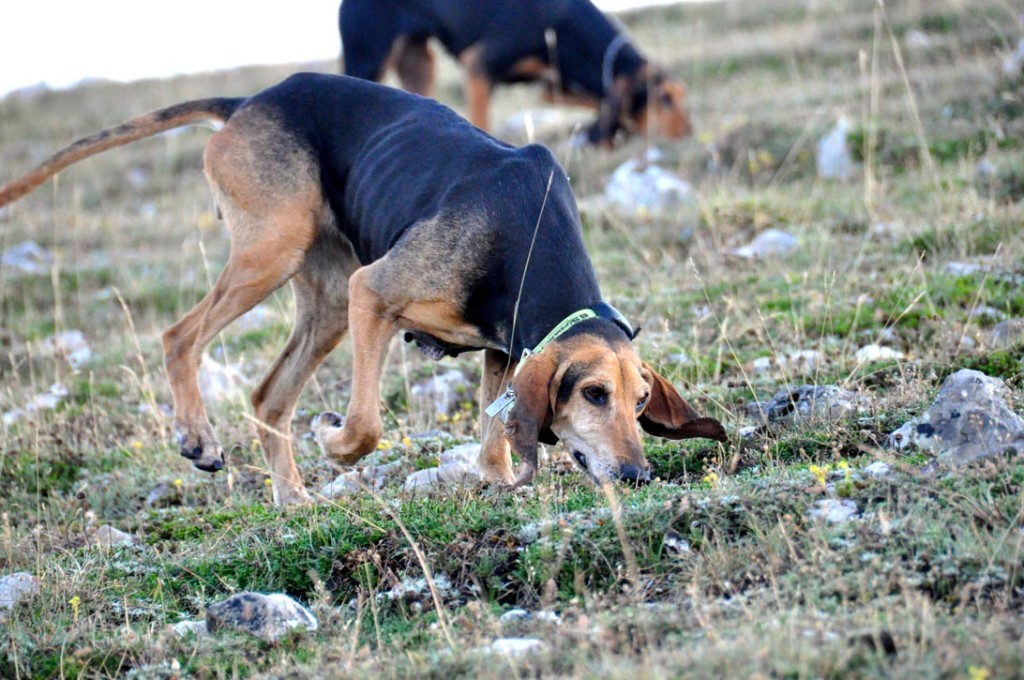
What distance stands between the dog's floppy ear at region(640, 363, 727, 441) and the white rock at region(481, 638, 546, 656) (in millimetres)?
1623

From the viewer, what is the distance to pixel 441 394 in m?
7.45

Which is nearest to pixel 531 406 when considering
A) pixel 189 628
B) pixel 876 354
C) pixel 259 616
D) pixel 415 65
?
pixel 259 616

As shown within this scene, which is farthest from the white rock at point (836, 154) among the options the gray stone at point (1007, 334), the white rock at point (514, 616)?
the white rock at point (514, 616)

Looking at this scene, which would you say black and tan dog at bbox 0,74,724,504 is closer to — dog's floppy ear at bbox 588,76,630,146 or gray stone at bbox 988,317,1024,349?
gray stone at bbox 988,317,1024,349

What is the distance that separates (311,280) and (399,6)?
15.3 ft

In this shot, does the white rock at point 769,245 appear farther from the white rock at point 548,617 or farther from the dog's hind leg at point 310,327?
the white rock at point 548,617

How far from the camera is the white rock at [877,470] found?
474 centimetres

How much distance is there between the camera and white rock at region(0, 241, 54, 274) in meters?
12.2

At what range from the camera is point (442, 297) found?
5.62 meters

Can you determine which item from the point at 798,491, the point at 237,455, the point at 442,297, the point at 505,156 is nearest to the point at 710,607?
the point at 798,491

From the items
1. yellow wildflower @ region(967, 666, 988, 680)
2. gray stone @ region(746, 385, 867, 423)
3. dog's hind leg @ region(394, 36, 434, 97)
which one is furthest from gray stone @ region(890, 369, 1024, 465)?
dog's hind leg @ region(394, 36, 434, 97)

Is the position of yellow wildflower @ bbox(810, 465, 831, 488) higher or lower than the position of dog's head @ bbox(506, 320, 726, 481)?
lower

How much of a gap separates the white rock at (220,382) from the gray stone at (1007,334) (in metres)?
4.41

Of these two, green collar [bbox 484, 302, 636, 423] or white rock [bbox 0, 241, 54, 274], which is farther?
white rock [bbox 0, 241, 54, 274]
